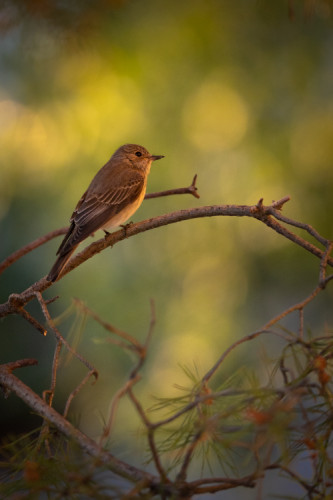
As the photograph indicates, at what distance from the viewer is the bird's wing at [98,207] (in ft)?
5.49

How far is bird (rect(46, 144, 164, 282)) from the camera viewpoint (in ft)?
5.69

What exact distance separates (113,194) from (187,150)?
0.28 meters

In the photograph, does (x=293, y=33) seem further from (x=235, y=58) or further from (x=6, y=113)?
(x=6, y=113)

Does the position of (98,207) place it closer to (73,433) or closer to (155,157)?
(155,157)

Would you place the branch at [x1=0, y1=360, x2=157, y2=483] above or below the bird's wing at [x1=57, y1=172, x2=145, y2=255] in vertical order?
below

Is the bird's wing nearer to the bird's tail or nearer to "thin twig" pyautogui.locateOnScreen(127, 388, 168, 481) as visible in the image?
the bird's tail

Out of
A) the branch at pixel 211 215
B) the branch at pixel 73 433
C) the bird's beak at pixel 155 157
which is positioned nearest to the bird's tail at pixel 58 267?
the branch at pixel 211 215

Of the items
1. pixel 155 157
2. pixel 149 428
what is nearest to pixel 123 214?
pixel 155 157

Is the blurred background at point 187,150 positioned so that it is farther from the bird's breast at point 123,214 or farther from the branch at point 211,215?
the branch at point 211,215

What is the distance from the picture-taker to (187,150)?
1936 millimetres

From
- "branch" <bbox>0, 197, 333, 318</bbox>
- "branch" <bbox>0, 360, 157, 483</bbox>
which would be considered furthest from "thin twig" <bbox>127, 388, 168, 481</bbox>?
"branch" <bbox>0, 197, 333, 318</bbox>

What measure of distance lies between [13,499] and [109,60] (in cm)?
149

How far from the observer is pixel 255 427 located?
71 centimetres

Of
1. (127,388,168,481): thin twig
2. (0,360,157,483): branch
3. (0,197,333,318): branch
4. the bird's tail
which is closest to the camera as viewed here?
(127,388,168,481): thin twig
